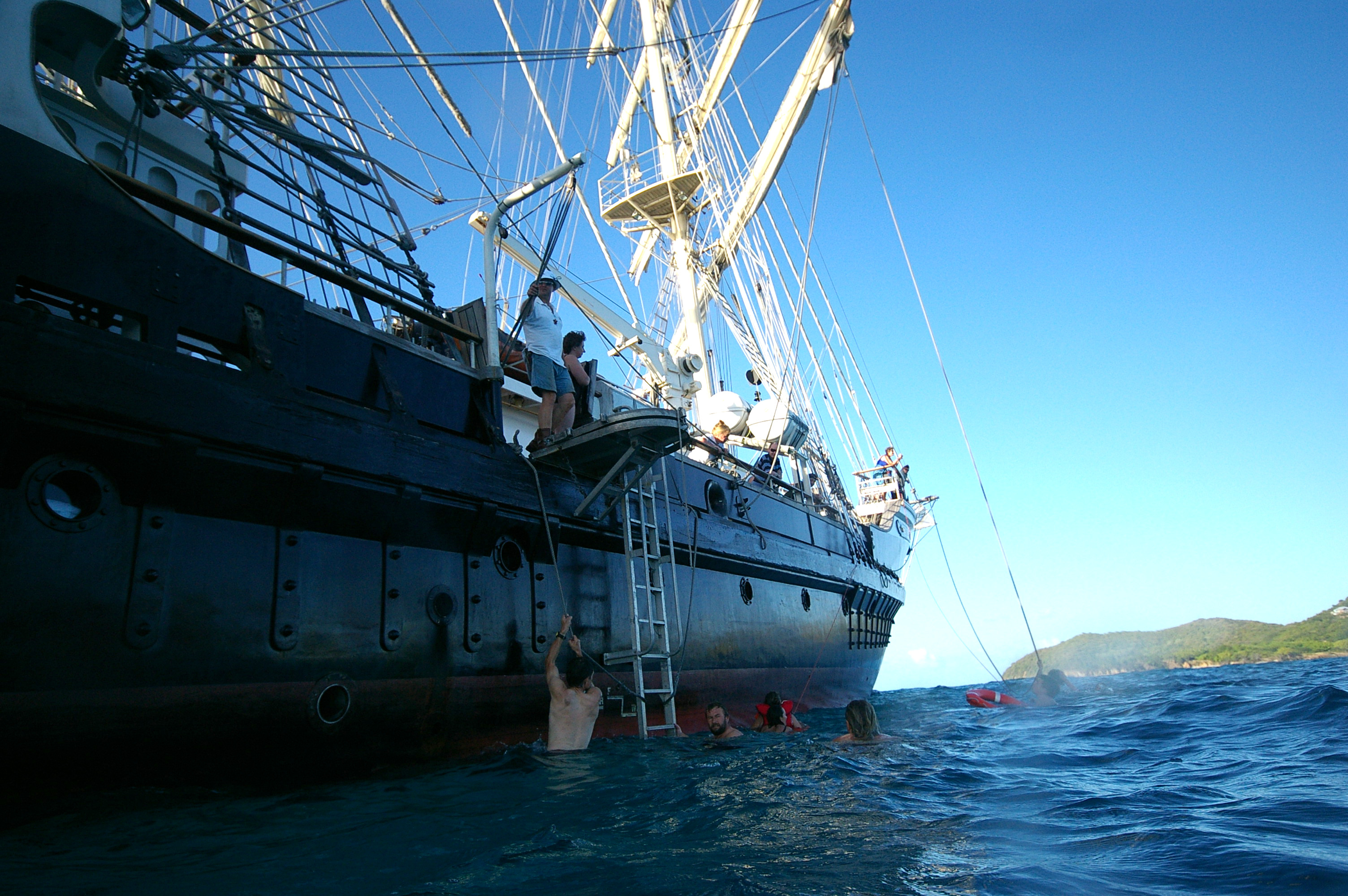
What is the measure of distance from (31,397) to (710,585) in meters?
7.02

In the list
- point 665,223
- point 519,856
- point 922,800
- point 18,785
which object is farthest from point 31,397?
point 665,223

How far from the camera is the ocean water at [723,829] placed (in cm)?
305

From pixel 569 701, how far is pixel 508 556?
4.59 ft

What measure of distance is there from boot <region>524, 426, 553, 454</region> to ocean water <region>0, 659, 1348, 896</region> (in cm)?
270

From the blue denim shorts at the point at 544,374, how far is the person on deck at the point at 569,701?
2358mm

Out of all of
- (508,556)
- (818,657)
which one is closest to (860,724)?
(508,556)

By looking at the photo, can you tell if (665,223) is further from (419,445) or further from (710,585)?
(419,445)

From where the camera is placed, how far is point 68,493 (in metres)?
4.00

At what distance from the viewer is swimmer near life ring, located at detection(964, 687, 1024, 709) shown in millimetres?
14938

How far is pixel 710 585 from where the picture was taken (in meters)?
9.27

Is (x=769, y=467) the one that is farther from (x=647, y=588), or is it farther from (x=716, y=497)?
(x=647, y=588)

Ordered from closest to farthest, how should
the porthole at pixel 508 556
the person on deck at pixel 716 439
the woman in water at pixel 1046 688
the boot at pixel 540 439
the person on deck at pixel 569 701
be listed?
the person on deck at pixel 569 701 → the porthole at pixel 508 556 → the boot at pixel 540 439 → the person on deck at pixel 716 439 → the woman in water at pixel 1046 688

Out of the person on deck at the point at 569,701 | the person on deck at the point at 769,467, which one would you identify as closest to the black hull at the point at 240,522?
the person on deck at the point at 569,701

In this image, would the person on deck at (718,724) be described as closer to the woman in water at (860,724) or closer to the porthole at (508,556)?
the woman in water at (860,724)
